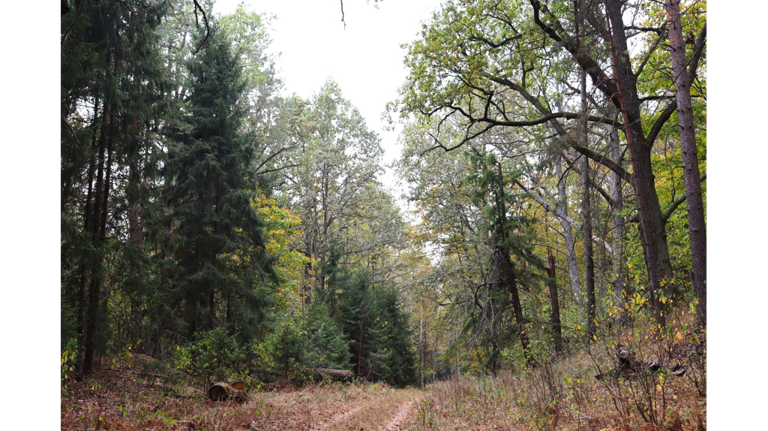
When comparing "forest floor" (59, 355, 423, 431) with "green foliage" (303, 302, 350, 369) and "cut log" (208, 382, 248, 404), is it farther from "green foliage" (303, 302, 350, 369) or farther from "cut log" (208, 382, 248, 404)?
"green foliage" (303, 302, 350, 369)

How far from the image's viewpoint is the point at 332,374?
56.2 feet

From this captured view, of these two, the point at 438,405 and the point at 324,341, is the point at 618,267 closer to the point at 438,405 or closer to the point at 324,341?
the point at 438,405

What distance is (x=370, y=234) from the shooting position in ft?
96.0

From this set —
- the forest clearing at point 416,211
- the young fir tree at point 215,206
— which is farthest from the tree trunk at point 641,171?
the young fir tree at point 215,206

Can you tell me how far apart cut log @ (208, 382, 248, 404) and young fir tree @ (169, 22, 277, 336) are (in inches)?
169

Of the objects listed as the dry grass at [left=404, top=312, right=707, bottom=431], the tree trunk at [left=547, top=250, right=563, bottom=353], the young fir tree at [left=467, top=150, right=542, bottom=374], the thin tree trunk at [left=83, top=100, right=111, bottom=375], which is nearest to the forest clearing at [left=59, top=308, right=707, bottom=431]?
the dry grass at [left=404, top=312, right=707, bottom=431]

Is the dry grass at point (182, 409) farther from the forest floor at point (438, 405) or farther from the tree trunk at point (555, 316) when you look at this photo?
the tree trunk at point (555, 316)

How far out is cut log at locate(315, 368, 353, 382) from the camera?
648 inches

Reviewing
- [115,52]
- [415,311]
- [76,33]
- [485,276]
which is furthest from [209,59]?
[415,311]

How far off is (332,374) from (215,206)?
7908 mm

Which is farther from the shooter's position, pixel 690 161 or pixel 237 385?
pixel 237 385

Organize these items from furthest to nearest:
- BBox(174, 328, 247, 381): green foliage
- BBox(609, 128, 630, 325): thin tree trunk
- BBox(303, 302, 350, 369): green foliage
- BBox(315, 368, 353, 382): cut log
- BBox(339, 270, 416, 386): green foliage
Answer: BBox(339, 270, 416, 386): green foliage → BBox(303, 302, 350, 369): green foliage → BBox(315, 368, 353, 382): cut log → BBox(174, 328, 247, 381): green foliage → BBox(609, 128, 630, 325): thin tree trunk

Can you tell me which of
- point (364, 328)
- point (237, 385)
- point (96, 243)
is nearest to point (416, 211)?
point (364, 328)
